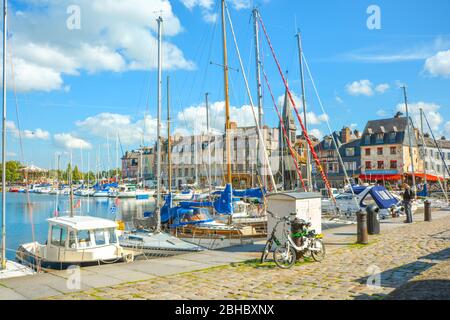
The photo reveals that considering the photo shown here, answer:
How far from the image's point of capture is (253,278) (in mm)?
9305

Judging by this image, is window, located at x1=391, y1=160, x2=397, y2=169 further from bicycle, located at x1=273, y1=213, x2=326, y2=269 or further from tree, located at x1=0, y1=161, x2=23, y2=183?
tree, located at x1=0, y1=161, x2=23, y2=183

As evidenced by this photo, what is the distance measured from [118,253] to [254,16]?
21771 mm

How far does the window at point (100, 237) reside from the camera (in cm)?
1502

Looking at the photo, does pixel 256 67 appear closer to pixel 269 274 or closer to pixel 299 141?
pixel 269 274

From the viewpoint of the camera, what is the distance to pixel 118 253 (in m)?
15.0

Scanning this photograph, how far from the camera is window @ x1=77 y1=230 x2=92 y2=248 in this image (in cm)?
1459

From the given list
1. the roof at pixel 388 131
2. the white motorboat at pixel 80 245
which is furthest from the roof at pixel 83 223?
the roof at pixel 388 131

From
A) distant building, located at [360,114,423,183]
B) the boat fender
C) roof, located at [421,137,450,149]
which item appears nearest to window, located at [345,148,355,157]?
distant building, located at [360,114,423,183]

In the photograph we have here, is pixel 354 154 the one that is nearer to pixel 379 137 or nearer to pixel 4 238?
pixel 379 137

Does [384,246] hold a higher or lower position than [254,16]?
lower

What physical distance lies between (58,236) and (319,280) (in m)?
10.6

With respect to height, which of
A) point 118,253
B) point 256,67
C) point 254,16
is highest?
point 254,16
